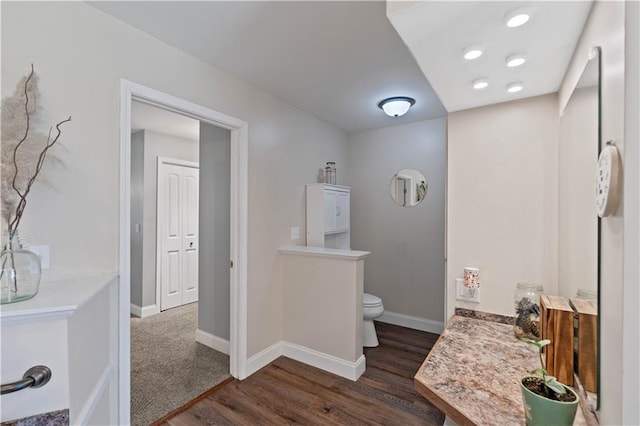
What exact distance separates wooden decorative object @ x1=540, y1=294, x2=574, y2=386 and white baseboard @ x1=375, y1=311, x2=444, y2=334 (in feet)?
8.02

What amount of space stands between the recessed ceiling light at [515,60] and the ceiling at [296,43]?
27.2 inches

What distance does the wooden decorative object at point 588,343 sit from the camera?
2.87 feet

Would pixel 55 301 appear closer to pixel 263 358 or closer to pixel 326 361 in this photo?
pixel 263 358

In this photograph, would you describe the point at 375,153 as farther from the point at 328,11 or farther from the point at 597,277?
the point at 597,277

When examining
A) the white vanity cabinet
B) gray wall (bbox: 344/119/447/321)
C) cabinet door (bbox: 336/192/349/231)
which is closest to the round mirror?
gray wall (bbox: 344/119/447/321)

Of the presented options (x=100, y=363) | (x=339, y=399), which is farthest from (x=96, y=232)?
(x=339, y=399)

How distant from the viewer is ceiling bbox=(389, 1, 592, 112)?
979 mm

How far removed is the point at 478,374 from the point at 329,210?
2231mm

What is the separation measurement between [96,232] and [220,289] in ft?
5.00

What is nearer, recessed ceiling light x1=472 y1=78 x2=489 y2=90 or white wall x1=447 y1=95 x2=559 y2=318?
recessed ceiling light x1=472 y1=78 x2=489 y2=90

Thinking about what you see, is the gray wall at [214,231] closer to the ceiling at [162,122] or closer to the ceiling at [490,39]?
the ceiling at [162,122]

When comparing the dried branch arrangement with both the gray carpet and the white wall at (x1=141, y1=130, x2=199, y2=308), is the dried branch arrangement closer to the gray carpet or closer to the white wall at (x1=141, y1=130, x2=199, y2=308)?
the gray carpet

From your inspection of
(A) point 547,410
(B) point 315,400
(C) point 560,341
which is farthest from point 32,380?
(C) point 560,341

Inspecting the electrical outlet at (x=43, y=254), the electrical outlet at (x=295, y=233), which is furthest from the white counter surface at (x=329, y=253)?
the electrical outlet at (x=43, y=254)
